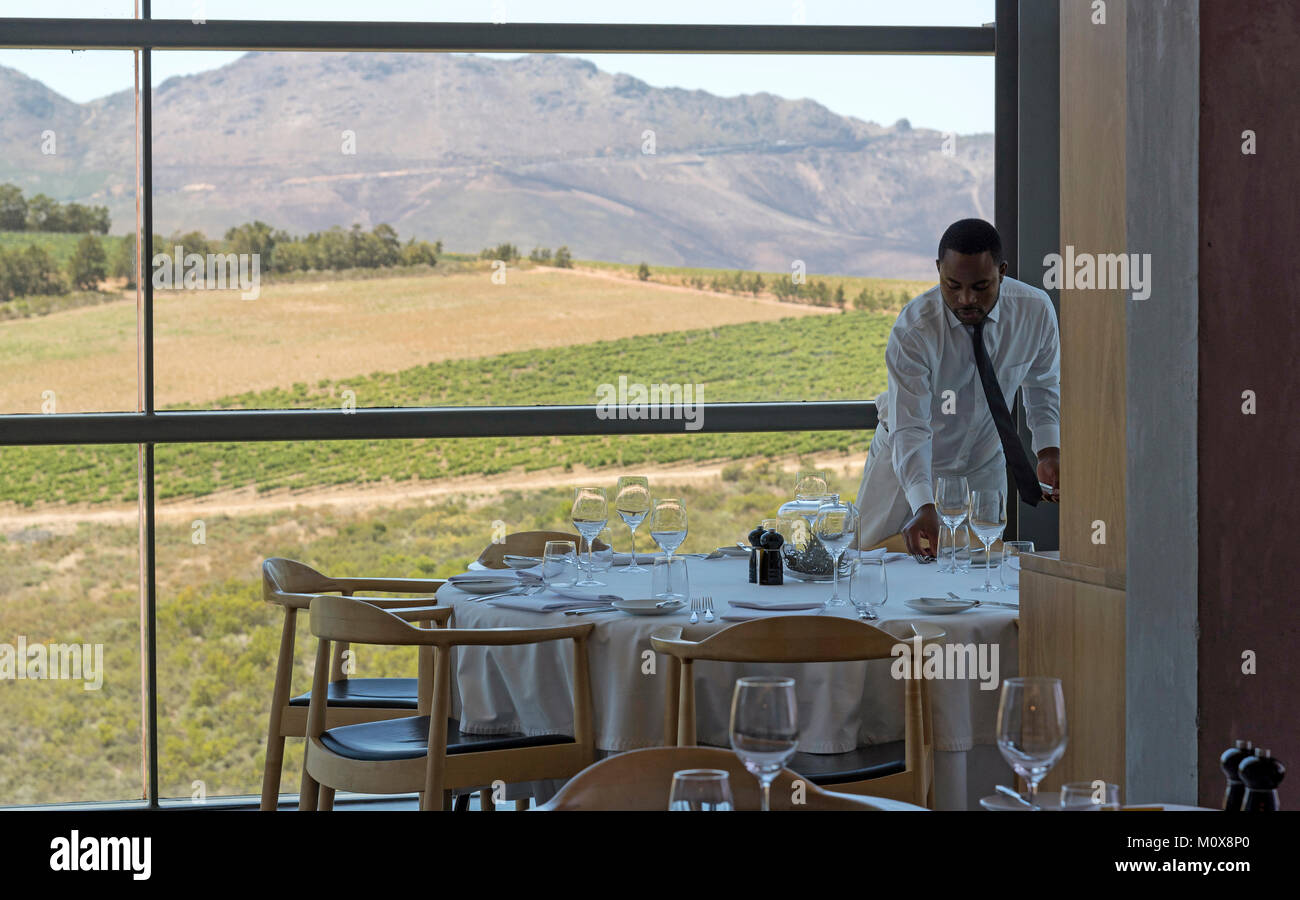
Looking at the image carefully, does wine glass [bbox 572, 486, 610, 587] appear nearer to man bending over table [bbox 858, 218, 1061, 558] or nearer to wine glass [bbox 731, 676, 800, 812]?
man bending over table [bbox 858, 218, 1061, 558]

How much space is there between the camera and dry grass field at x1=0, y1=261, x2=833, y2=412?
4555 millimetres

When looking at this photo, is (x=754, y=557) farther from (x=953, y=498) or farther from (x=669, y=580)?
(x=953, y=498)

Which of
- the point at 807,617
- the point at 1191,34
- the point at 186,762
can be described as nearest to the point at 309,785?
the point at 807,617

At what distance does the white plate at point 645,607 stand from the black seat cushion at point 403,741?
318mm

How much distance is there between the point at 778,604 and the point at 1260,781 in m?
1.74

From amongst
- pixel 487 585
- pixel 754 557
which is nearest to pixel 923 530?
pixel 754 557

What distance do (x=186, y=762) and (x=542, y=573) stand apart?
2.19 m

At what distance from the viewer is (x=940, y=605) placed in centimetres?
279

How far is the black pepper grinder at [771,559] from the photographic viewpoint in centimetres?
326

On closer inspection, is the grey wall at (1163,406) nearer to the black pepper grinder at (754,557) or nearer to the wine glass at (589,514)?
the black pepper grinder at (754,557)

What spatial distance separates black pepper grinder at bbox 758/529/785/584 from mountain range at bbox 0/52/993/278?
7.58 ft

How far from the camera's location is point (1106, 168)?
1.99 meters

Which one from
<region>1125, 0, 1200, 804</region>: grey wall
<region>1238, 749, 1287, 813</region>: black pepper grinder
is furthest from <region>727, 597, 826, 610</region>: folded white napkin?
<region>1238, 749, 1287, 813</region>: black pepper grinder
